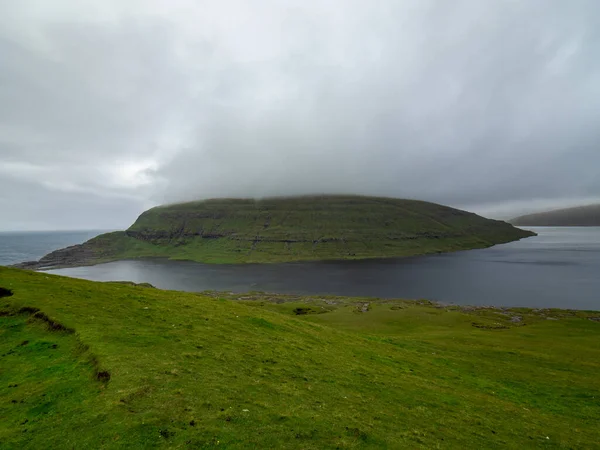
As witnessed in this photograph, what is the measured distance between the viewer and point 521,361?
3438cm

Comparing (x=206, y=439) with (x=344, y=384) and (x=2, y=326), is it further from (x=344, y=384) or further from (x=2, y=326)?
(x=2, y=326)

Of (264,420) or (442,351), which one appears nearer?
(264,420)

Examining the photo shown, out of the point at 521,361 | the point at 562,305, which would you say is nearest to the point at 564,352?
the point at 521,361

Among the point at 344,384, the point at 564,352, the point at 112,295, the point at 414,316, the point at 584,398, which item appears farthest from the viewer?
the point at 414,316

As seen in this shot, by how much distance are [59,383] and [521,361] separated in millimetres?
43587

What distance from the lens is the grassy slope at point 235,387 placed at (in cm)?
1024

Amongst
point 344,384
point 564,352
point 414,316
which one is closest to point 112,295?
point 344,384

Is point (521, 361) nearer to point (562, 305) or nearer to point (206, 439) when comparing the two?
point (206, 439)

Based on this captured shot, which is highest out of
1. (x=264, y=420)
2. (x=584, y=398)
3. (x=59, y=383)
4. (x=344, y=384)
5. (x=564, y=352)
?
(x=59, y=383)

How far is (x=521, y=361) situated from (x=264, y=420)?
121 ft

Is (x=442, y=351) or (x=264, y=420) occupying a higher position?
(x=264, y=420)

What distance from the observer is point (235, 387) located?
13.8m

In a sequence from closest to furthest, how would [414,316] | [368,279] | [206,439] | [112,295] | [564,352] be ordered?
1. [206,439]
2. [112,295]
3. [564,352]
4. [414,316]
5. [368,279]

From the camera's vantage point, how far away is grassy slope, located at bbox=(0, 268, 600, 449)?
1024 centimetres
